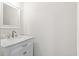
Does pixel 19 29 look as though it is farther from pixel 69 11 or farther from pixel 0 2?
pixel 69 11

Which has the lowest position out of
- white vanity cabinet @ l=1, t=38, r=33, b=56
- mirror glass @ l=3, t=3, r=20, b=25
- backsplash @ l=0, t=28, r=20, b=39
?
white vanity cabinet @ l=1, t=38, r=33, b=56

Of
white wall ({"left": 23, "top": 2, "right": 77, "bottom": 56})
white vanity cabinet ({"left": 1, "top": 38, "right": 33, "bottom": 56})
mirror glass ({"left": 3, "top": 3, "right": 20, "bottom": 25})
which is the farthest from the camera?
mirror glass ({"left": 3, "top": 3, "right": 20, "bottom": 25})

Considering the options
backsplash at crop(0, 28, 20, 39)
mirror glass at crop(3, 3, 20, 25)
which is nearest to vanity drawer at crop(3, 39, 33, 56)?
backsplash at crop(0, 28, 20, 39)

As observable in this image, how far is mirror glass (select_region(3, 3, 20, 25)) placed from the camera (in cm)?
135

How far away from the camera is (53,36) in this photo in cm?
131

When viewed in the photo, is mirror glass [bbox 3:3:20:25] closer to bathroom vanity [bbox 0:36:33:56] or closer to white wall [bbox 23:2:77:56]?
white wall [bbox 23:2:77:56]

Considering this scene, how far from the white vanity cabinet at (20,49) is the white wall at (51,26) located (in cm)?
9

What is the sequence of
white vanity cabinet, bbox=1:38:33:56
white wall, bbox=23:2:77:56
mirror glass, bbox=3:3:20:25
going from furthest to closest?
mirror glass, bbox=3:3:20:25
white wall, bbox=23:2:77:56
white vanity cabinet, bbox=1:38:33:56

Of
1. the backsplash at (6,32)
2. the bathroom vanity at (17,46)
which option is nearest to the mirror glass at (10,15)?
the backsplash at (6,32)

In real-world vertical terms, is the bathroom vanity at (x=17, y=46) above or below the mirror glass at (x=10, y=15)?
below

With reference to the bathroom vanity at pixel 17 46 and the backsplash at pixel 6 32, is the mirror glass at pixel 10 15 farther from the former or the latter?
the bathroom vanity at pixel 17 46

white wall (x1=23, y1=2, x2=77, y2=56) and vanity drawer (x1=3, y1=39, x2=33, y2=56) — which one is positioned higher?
white wall (x1=23, y1=2, x2=77, y2=56)

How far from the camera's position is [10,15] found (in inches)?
53.9

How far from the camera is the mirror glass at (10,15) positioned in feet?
4.43
